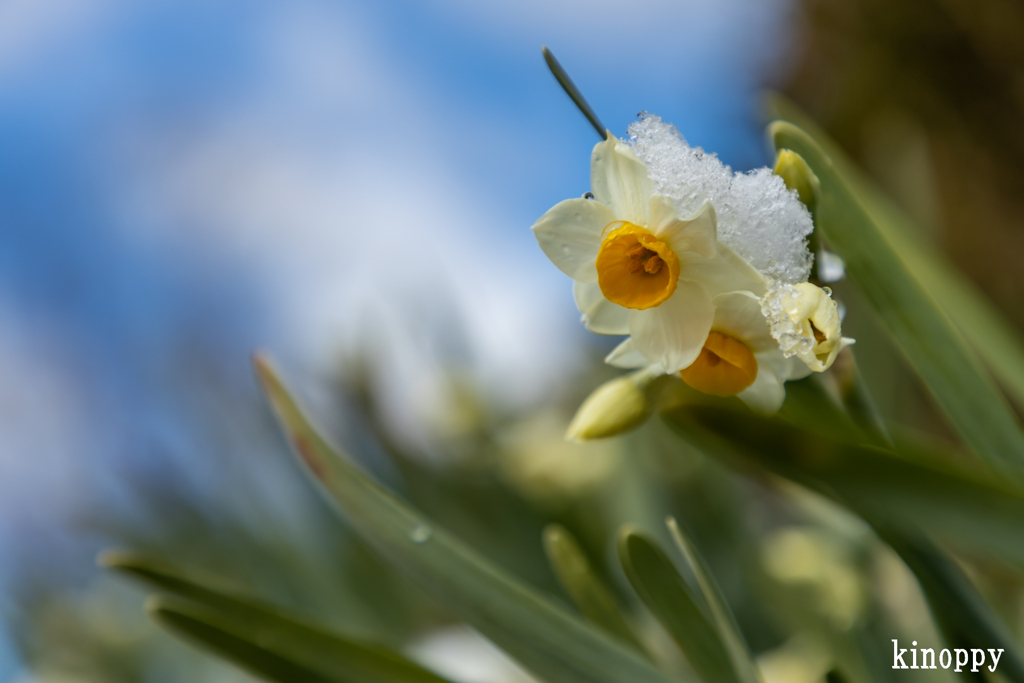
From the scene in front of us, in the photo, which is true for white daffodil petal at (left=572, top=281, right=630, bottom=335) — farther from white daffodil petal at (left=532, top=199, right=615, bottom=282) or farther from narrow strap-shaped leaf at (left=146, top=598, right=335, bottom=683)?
narrow strap-shaped leaf at (left=146, top=598, right=335, bottom=683)

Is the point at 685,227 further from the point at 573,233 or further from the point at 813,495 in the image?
the point at 813,495

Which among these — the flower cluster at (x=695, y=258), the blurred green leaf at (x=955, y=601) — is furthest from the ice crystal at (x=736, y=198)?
the blurred green leaf at (x=955, y=601)

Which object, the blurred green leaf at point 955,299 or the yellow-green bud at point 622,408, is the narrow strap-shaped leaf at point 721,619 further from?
the blurred green leaf at point 955,299

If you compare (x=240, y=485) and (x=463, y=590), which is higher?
(x=240, y=485)

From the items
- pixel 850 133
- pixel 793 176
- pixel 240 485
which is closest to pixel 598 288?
pixel 793 176

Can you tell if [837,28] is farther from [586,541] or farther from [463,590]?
[463,590]

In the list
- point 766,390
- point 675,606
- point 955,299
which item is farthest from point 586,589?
point 955,299

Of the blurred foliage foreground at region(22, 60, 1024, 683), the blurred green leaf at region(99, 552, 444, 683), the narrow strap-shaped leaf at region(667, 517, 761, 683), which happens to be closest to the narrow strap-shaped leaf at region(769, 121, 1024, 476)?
the blurred foliage foreground at region(22, 60, 1024, 683)
